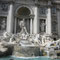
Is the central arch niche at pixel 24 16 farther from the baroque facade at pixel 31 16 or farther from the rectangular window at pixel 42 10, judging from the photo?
the rectangular window at pixel 42 10

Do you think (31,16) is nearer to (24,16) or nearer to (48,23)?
(24,16)

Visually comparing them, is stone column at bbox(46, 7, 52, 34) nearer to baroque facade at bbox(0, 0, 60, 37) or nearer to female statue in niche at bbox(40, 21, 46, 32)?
baroque facade at bbox(0, 0, 60, 37)

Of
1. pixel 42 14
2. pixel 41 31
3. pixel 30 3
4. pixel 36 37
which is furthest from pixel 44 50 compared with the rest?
pixel 30 3

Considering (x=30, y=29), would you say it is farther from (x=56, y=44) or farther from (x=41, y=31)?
(x=56, y=44)

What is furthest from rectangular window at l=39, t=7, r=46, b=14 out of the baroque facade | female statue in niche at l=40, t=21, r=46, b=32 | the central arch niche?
the central arch niche

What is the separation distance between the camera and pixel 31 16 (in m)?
20.8

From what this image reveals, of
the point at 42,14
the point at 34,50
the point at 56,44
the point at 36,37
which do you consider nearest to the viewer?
the point at 34,50

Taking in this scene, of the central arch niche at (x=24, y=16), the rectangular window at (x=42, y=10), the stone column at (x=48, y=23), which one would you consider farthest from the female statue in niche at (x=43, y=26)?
the central arch niche at (x=24, y=16)

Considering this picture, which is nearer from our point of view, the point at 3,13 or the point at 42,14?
the point at 3,13

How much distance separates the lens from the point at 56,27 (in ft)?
73.6

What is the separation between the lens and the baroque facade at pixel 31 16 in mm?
20031

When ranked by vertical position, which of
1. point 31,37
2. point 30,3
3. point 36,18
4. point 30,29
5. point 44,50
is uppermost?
point 30,3

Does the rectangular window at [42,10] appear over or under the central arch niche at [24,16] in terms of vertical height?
over

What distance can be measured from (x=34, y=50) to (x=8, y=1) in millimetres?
11198
